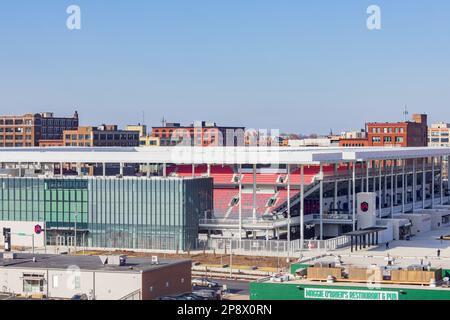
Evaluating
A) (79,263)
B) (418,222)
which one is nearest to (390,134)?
(418,222)

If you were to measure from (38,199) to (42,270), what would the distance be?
2686 centimetres

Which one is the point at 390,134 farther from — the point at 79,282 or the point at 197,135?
the point at 79,282

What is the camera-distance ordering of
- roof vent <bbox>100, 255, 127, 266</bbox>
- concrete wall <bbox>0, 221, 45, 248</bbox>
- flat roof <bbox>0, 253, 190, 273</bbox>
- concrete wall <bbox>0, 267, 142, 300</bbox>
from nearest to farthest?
concrete wall <bbox>0, 267, 142, 300</bbox>
flat roof <bbox>0, 253, 190, 273</bbox>
roof vent <bbox>100, 255, 127, 266</bbox>
concrete wall <bbox>0, 221, 45, 248</bbox>

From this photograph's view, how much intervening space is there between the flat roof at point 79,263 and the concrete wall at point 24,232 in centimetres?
2019

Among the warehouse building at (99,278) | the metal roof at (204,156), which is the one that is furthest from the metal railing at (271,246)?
the warehouse building at (99,278)

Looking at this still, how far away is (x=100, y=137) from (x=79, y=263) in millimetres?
103504

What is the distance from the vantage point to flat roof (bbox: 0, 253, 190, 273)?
3603 cm

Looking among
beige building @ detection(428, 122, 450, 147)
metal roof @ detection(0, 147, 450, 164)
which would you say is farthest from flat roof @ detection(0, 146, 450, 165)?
beige building @ detection(428, 122, 450, 147)

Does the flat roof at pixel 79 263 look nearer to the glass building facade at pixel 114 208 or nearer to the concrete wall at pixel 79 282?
the concrete wall at pixel 79 282

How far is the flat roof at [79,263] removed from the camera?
36.0m

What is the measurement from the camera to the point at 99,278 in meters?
35.4

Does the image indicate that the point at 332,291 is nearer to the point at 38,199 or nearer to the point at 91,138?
the point at 38,199

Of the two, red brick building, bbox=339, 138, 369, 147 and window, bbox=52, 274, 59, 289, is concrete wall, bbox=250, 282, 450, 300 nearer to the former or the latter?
window, bbox=52, 274, 59, 289

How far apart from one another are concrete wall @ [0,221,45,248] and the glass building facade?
369 millimetres
